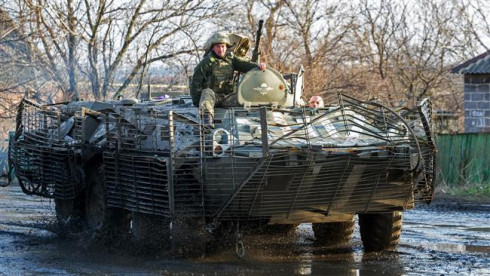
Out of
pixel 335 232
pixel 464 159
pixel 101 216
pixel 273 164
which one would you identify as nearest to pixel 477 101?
pixel 464 159

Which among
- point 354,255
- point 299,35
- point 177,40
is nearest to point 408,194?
point 354,255

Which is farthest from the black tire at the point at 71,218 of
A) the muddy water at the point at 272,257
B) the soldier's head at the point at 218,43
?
the soldier's head at the point at 218,43

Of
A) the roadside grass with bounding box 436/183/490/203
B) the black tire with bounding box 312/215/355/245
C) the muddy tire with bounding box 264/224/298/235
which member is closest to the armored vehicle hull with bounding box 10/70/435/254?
the black tire with bounding box 312/215/355/245

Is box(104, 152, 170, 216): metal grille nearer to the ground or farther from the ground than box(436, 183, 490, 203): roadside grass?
farther from the ground

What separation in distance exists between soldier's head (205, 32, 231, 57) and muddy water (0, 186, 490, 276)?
6.55ft

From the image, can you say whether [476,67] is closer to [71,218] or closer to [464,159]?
[464,159]

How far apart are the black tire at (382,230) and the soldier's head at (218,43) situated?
2175 millimetres

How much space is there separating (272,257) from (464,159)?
10.6 metres

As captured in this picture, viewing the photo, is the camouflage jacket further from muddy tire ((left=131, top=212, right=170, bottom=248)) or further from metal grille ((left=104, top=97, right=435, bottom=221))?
muddy tire ((left=131, top=212, right=170, bottom=248))

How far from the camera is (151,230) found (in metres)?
9.75

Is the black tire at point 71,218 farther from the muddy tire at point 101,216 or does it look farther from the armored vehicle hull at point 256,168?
the armored vehicle hull at point 256,168

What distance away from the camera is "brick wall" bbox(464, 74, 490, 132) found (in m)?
23.3

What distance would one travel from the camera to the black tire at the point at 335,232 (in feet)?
36.3

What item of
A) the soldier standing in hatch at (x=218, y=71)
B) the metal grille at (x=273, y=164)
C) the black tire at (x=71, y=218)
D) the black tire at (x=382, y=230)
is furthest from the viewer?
the black tire at (x=71, y=218)
